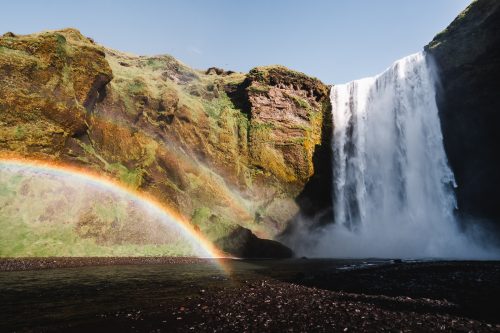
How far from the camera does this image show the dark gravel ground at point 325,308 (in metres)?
11.3

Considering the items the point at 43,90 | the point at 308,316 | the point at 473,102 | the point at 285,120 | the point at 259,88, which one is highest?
the point at 259,88

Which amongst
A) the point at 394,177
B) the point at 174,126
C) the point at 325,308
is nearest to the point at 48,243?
the point at 174,126

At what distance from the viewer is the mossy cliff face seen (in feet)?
133

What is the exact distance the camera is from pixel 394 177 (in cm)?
5428

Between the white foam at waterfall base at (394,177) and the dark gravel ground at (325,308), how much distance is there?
96.9ft

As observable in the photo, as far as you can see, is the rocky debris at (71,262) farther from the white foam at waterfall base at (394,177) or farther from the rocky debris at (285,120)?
the rocky debris at (285,120)

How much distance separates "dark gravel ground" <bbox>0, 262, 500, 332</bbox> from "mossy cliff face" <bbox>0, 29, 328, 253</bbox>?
2793cm

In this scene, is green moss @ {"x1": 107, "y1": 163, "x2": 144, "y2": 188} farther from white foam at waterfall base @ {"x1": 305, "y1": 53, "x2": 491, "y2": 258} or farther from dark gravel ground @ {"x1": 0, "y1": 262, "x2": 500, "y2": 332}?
white foam at waterfall base @ {"x1": 305, "y1": 53, "x2": 491, "y2": 258}

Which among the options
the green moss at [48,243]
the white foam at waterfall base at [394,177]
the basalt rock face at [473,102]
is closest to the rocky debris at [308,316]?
the green moss at [48,243]

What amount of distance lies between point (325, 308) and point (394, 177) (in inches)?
1793

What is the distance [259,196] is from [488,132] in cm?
3714

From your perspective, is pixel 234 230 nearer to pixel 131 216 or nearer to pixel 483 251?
pixel 131 216

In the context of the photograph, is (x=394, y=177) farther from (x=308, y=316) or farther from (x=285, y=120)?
(x=308, y=316)

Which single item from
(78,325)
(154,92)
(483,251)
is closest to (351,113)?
(483,251)
